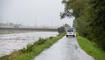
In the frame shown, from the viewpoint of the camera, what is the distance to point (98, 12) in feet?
48.3

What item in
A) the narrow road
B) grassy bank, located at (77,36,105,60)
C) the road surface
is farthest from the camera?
the road surface

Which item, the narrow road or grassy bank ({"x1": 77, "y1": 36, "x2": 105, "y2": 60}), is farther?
grassy bank ({"x1": 77, "y1": 36, "x2": 105, "y2": 60})

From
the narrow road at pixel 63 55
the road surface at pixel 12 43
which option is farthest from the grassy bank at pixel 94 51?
the road surface at pixel 12 43

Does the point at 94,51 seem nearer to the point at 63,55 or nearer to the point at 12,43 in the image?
the point at 63,55

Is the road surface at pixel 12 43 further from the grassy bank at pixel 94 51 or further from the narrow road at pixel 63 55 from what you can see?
the grassy bank at pixel 94 51

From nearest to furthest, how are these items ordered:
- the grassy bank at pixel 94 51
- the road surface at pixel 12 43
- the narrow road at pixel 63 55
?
1. the narrow road at pixel 63 55
2. the grassy bank at pixel 94 51
3. the road surface at pixel 12 43

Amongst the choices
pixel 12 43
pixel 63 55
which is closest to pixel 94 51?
pixel 63 55

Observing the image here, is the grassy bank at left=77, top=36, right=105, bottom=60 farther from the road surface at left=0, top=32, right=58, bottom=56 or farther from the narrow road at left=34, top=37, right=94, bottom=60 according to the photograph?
the road surface at left=0, top=32, right=58, bottom=56

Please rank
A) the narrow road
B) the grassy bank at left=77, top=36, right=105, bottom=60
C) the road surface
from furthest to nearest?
the road surface < the grassy bank at left=77, top=36, right=105, bottom=60 < the narrow road

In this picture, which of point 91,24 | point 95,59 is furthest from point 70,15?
point 95,59

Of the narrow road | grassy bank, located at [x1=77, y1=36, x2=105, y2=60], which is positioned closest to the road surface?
the narrow road

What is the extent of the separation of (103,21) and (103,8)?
118 centimetres

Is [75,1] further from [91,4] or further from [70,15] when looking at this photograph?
[91,4]

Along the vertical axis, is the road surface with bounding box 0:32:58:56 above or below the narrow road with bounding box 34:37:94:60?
below
